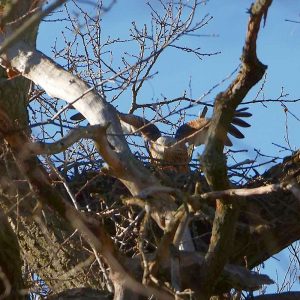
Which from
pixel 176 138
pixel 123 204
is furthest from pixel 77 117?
pixel 123 204

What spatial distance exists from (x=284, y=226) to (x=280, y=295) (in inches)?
37.0

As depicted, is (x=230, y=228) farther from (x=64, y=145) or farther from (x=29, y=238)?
(x=29, y=238)

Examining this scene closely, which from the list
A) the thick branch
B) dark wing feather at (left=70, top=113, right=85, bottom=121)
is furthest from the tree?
dark wing feather at (left=70, top=113, right=85, bottom=121)

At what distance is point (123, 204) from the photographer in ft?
20.7

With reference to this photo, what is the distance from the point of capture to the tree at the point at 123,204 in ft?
14.4

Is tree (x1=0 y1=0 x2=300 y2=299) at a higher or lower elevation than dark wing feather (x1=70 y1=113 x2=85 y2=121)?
lower

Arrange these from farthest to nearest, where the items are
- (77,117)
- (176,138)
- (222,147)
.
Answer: (176,138)
(77,117)
(222,147)

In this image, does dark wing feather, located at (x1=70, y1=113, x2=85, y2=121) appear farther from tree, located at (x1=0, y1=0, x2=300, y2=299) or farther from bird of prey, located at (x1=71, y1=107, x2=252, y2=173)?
tree, located at (x1=0, y1=0, x2=300, y2=299)

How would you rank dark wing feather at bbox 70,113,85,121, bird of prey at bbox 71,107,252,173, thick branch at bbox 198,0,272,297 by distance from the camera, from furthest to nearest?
1. dark wing feather at bbox 70,113,85,121
2. bird of prey at bbox 71,107,252,173
3. thick branch at bbox 198,0,272,297

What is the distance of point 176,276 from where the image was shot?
14.2ft

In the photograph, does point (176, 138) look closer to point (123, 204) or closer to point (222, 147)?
point (123, 204)

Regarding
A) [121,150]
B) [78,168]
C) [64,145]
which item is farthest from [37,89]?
[64,145]

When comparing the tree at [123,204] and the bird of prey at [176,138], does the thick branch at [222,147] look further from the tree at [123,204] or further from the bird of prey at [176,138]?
the bird of prey at [176,138]

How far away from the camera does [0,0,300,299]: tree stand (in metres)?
4.40
